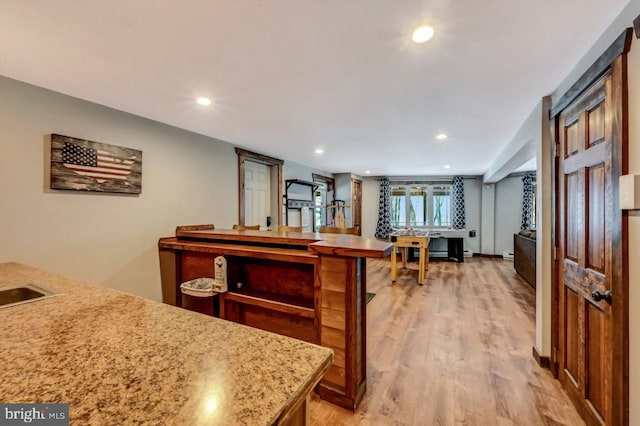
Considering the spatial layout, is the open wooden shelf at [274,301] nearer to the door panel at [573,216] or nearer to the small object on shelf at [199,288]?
the small object on shelf at [199,288]

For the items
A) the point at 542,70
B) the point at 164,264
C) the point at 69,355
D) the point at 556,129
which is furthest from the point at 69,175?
the point at 556,129

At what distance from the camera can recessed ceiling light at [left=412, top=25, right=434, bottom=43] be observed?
4.82 ft

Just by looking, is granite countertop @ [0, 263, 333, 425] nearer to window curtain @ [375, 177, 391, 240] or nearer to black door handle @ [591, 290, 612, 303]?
black door handle @ [591, 290, 612, 303]

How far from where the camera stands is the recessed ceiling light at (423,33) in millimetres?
1470

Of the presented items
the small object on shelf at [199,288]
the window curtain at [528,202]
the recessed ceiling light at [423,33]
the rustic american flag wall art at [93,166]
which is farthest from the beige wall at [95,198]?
the window curtain at [528,202]

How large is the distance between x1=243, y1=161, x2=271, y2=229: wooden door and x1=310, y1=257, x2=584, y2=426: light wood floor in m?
2.35

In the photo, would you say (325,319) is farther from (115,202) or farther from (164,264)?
(115,202)

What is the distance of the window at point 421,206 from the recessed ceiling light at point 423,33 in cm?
689

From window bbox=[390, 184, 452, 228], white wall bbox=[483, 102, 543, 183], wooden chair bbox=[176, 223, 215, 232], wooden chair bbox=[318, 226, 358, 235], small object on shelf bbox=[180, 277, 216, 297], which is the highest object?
white wall bbox=[483, 102, 543, 183]

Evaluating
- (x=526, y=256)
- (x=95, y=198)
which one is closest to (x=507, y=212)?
(x=526, y=256)

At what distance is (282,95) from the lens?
236 centimetres

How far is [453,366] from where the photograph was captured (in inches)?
91.0

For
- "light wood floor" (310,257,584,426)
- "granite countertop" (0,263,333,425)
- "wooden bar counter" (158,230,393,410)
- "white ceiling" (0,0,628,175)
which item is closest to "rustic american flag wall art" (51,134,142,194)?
"white ceiling" (0,0,628,175)

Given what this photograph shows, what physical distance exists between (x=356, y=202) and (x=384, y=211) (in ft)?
2.85
